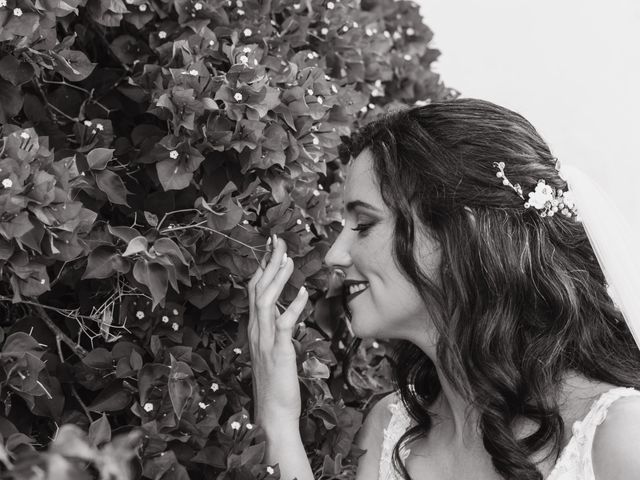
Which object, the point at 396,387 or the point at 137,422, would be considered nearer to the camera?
the point at 137,422

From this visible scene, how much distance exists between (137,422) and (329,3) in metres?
1.20

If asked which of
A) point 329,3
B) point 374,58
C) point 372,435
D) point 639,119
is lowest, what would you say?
point 372,435

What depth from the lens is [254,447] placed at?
1.69 metres

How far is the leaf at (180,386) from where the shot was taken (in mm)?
1574

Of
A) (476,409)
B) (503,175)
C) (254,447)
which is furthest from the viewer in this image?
(476,409)

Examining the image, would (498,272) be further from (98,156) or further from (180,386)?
(98,156)

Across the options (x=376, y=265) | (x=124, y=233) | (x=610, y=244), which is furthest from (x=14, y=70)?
(x=610, y=244)

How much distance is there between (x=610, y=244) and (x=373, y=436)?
89cm

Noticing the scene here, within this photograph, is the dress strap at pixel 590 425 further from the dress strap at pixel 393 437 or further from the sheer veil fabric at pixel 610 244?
the dress strap at pixel 393 437

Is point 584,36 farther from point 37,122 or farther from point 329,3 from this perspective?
point 37,122

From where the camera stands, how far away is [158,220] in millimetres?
1806

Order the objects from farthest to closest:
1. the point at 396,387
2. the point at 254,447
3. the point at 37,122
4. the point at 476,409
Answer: the point at 396,387 → the point at 476,409 → the point at 37,122 → the point at 254,447

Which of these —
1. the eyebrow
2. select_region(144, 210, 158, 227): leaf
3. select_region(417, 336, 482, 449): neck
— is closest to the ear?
the eyebrow

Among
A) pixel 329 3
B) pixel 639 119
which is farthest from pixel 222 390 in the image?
pixel 639 119
